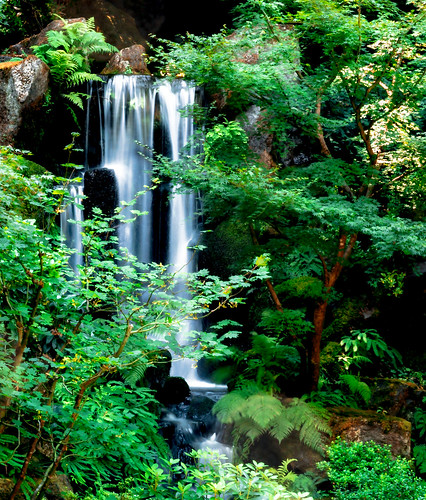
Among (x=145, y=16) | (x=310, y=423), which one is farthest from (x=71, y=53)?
(x=310, y=423)

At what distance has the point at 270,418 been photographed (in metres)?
5.40

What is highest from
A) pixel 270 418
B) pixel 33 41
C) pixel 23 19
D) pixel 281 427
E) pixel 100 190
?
pixel 23 19

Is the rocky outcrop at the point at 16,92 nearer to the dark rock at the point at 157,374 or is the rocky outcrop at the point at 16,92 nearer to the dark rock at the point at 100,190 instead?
the dark rock at the point at 100,190

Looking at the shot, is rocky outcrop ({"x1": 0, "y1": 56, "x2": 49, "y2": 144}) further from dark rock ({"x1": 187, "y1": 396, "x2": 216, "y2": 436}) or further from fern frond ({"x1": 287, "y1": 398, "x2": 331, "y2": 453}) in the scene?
fern frond ({"x1": 287, "y1": 398, "x2": 331, "y2": 453})

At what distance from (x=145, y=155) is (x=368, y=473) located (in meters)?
8.00

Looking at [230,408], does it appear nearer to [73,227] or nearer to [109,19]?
[73,227]

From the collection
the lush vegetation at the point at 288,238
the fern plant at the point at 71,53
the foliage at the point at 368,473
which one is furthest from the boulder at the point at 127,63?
the foliage at the point at 368,473

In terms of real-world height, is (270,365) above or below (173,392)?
above

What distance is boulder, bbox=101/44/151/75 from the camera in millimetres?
12367

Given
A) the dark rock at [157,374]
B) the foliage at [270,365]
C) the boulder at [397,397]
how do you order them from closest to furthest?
the foliage at [270,365] < the boulder at [397,397] < the dark rock at [157,374]

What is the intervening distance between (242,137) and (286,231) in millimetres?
1326

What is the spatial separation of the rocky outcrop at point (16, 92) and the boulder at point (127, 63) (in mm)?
2673

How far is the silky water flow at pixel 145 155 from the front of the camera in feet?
34.1

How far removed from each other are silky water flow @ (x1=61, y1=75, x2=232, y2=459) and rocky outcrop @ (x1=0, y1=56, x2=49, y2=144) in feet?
5.64
